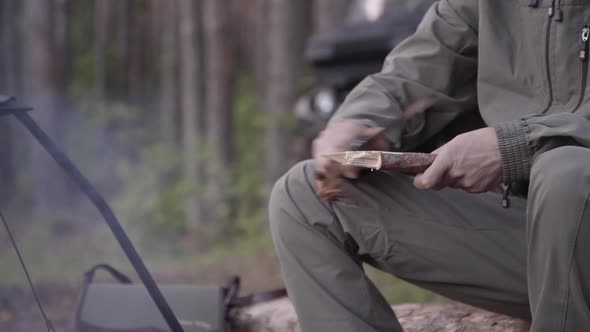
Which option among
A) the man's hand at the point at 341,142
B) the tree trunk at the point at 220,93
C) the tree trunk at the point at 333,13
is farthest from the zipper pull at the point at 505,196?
the tree trunk at the point at 220,93

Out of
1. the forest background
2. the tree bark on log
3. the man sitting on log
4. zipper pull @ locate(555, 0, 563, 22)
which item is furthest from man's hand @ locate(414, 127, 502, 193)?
the forest background

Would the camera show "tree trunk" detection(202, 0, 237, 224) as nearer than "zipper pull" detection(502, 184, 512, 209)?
No

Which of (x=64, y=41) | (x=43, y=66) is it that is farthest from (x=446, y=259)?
(x=64, y=41)

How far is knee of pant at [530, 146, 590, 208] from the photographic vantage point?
5.43 ft

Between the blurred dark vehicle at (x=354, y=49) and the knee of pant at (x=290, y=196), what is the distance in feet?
12.7

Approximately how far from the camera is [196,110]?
40.7 feet

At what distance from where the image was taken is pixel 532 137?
184 centimetres

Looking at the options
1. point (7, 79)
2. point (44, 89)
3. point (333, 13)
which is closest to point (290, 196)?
point (333, 13)

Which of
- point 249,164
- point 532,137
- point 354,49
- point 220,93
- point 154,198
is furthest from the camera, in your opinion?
point 249,164

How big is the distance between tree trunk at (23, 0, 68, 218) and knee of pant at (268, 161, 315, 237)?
9068mm

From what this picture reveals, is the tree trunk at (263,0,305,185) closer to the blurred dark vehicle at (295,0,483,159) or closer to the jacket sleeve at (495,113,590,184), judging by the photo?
the blurred dark vehicle at (295,0,483,159)

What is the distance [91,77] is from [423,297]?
66.7 ft

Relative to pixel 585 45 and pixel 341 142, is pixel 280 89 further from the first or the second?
pixel 585 45

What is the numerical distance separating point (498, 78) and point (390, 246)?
53cm
